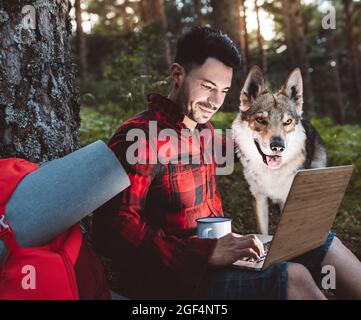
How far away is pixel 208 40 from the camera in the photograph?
92.0 inches

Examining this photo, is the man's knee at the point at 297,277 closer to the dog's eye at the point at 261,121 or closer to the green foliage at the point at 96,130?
the dog's eye at the point at 261,121

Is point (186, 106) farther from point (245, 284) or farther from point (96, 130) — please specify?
point (96, 130)

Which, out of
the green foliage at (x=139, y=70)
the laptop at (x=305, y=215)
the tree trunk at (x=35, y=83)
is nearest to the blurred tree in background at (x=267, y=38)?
the green foliage at (x=139, y=70)

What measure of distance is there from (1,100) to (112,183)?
1.01 metres

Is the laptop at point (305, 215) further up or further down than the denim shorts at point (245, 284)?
further up

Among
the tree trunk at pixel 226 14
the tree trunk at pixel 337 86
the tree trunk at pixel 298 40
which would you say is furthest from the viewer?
the tree trunk at pixel 337 86

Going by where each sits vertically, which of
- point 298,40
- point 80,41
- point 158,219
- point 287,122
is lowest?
point 158,219

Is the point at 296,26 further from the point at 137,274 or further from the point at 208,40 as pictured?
the point at 137,274

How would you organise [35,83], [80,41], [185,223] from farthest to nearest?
[80,41] < [35,83] < [185,223]

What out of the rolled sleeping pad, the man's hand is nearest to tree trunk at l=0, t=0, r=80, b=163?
the rolled sleeping pad

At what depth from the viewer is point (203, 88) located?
234cm

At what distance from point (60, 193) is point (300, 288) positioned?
1.10m

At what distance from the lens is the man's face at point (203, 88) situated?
7.64ft

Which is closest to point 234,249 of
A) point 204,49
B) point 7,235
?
point 7,235
